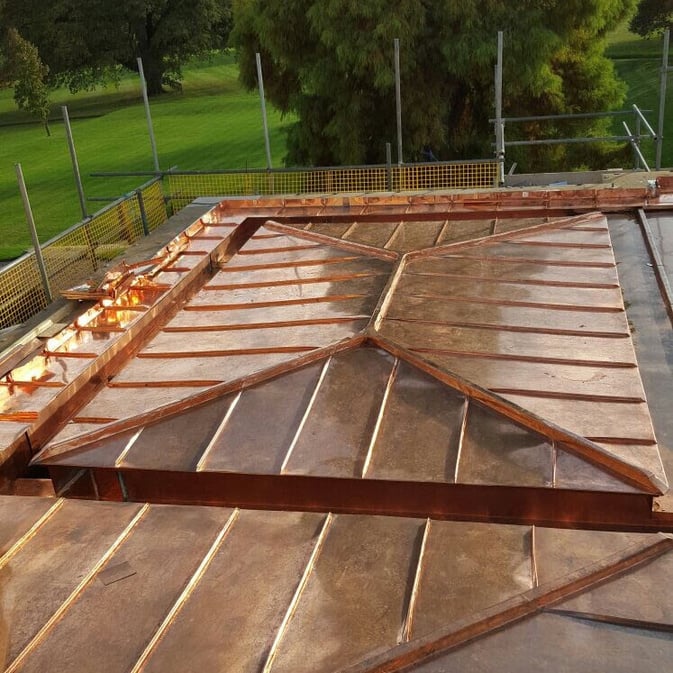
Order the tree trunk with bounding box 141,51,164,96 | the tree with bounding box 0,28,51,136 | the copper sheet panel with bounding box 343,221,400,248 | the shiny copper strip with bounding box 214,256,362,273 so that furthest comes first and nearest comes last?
Answer: 1. the tree trunk with bounding box 141,51,164,96
2. the tree with bounding box 0,28,51,136
3. the copper sheet panel with bounding box 343,221,400,248
4. the shiny copper strip with bounding box 214,256,362,273

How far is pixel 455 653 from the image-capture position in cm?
443

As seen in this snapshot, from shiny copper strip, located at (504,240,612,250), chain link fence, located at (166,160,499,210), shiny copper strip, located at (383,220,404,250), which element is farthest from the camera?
chain link fence, located at (166,160,499,210)

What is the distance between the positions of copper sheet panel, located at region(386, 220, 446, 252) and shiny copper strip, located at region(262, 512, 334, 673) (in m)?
6.52

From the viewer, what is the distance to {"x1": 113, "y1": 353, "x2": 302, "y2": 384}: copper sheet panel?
8328 mm

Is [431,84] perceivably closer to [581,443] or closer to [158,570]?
[581,443]

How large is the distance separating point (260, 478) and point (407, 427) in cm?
143

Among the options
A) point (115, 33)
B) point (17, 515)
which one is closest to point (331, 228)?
point (17, 515)

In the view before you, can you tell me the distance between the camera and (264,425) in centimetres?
742

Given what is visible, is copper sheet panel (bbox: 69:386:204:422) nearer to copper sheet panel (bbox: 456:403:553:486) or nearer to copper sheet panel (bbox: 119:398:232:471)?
copper sheet panel (bbox: 119:398:232:471)

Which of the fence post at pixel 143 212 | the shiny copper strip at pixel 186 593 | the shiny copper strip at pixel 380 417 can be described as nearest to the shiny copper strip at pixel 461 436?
the shiny copper strip at pixel 380 417

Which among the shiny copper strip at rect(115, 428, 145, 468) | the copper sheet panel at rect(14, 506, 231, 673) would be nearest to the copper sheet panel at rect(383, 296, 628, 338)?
the shiny copper strip at rect(115, 428, 145, 468)

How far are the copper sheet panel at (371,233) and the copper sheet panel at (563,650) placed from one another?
810 centimetres

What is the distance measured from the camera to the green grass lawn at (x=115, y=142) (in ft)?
117

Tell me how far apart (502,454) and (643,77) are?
159 ft
